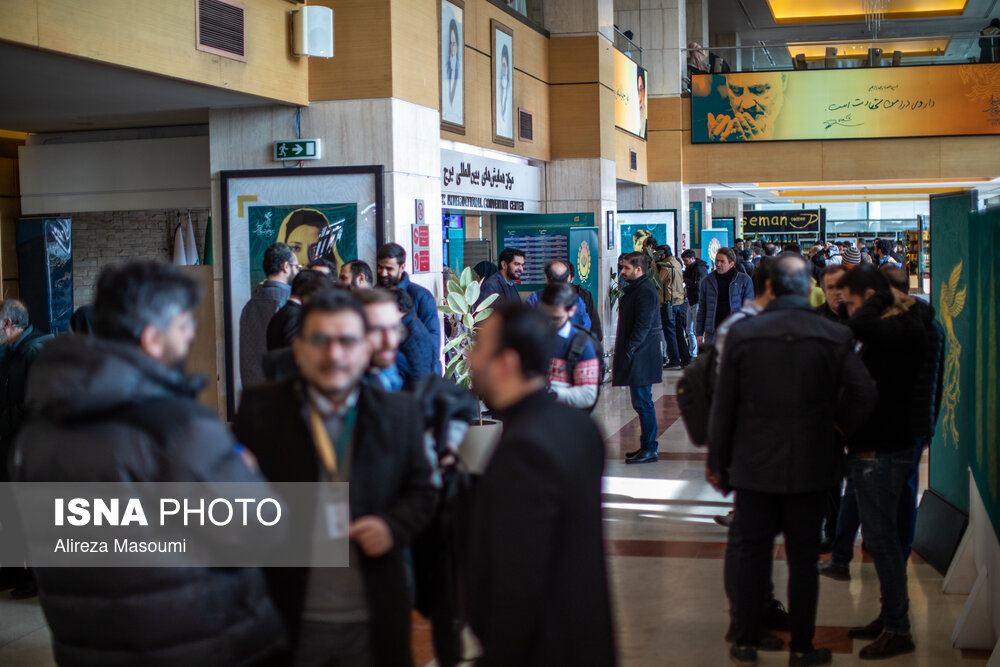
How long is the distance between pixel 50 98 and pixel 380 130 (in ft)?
7.55

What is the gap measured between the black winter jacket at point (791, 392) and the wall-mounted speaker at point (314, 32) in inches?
183

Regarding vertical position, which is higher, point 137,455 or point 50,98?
point 50,98

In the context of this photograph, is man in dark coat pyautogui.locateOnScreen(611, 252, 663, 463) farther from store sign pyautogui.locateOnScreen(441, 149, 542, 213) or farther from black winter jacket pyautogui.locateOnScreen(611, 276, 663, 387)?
store sign pyautogui.locateOnScreen(441, 149, 542, 213)

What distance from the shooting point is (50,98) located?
696 centimetres

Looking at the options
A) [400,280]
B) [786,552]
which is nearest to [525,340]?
[786,552]

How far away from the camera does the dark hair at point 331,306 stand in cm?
229

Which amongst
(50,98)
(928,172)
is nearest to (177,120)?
(50,98)

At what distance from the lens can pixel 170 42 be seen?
603 centimetres

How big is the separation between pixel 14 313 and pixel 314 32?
11.4 feet

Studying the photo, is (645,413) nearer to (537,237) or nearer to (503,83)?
(537,237)

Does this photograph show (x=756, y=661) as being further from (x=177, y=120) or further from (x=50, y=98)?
(x=177, y=120)

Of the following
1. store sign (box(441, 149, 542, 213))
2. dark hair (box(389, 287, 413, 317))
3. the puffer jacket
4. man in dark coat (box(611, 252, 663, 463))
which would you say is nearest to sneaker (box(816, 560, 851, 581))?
dark hair (box(389, 287, 413, 317))

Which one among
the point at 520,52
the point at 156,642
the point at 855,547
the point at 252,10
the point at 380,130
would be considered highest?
the point at 520,52

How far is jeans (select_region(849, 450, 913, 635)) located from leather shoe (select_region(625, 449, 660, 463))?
12.1 feet
